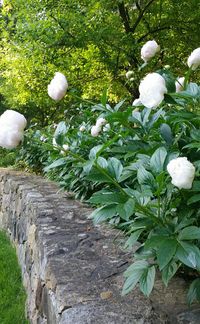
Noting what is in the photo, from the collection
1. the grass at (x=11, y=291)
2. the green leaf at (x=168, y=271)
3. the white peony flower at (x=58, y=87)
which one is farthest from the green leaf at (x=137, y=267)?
the grass at (x=11, y=291)

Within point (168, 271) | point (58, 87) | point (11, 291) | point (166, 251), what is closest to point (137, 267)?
point (168, 271)

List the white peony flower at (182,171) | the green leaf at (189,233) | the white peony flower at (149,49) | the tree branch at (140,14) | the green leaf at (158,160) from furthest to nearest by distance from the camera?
the tree branch at (140,14), the white peony flower at (149,49), the green leaf at (158,160), the green leaf at (189,233), the white peony flower at (182,171)

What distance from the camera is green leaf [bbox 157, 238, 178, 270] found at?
4.02ft

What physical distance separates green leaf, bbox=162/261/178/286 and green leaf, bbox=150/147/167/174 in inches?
11.8

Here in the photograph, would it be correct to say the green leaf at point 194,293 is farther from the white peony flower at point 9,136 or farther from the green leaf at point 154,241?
the white peony flower at point 9,136

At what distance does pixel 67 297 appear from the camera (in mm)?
1592

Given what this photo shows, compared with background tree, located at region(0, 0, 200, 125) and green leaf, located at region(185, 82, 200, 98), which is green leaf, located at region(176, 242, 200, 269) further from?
background tree, located at region(0, 0, 200, 125)

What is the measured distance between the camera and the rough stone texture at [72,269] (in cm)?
147

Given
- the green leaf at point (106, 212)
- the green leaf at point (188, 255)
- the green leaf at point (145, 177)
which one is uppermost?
the green leaf at point (145, 177)

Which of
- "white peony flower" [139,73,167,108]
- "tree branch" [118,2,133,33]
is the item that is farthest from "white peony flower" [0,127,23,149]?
"tree branch" [118,2,133,33]

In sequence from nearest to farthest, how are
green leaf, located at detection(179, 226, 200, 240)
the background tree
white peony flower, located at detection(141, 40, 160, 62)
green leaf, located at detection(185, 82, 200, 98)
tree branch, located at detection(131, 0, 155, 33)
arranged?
green leaf, located at detection(179, 226, 200, 240) → green leaf, located at detection(185, 82, 200, 98) → white peony flower, located at detection(141, 40, 160, 62) → the background tree → tree branch, located at detection(131, 0, 155, 33)

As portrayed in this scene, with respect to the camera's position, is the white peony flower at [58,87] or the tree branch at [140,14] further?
the tree branch at [140,14]

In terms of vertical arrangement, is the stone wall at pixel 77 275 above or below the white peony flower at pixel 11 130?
below

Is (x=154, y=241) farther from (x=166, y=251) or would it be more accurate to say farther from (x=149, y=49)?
(x=149, y=49)
